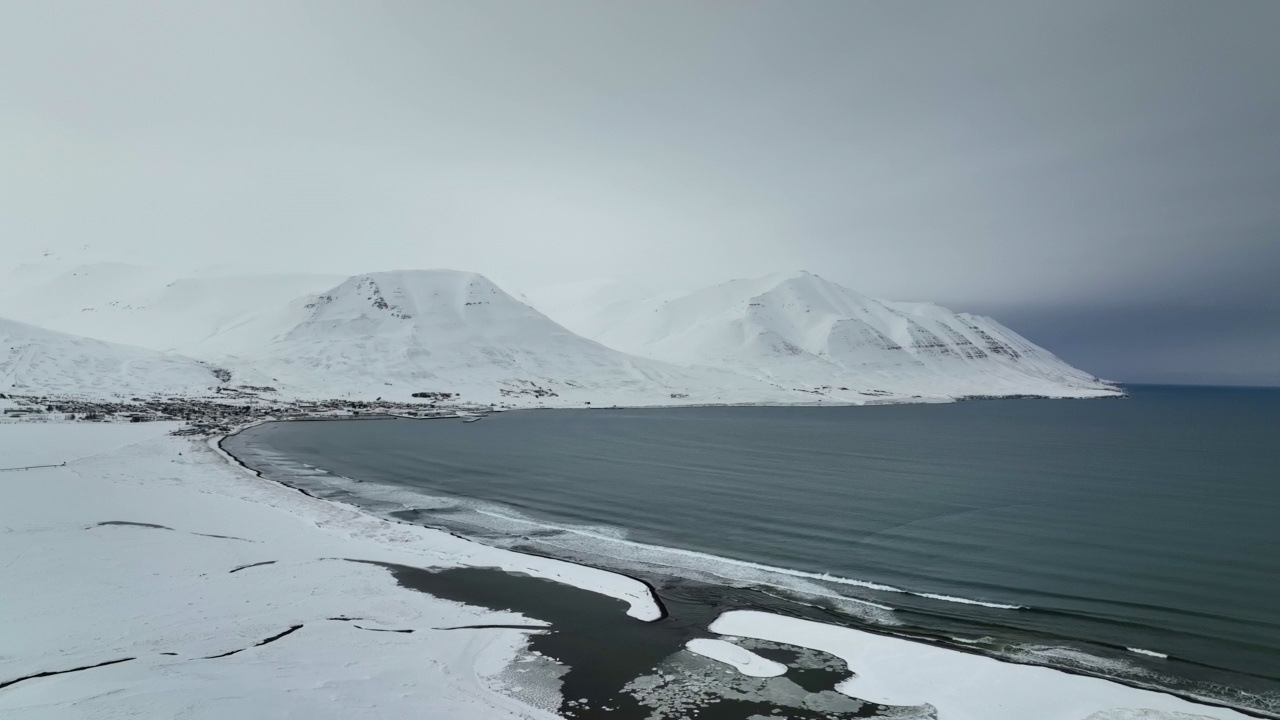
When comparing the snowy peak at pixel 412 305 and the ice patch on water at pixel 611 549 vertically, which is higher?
the snowy peak at pixel 412 305

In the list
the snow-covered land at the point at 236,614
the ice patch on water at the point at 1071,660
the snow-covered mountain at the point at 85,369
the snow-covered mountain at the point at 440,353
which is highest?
the snow-covered mountain at the point at 440,353

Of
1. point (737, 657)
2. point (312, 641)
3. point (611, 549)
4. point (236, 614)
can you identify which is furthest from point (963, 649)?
point (236, 614)

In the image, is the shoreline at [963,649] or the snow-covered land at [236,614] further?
the shoreline at [963,649]

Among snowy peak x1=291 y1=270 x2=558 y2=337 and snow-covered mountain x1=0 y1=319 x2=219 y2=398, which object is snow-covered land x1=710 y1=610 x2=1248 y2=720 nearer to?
snow-covered mountain x1=0 y1=319 x2=219 y2=398

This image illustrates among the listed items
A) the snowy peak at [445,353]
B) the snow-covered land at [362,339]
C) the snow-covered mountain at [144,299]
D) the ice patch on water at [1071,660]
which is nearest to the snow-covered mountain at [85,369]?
the snow-covered land at [362,339]

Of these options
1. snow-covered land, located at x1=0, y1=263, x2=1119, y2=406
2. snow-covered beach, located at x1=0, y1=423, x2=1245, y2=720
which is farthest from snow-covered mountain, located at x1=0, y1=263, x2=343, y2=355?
snow-covered beach, located at x1=0, y1=423, x2=1245, y2=720

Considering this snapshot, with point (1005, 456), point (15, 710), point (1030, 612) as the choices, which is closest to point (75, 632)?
point (15, 710)

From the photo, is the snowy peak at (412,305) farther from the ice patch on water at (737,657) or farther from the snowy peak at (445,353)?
the ice patch on water at (737,657)
